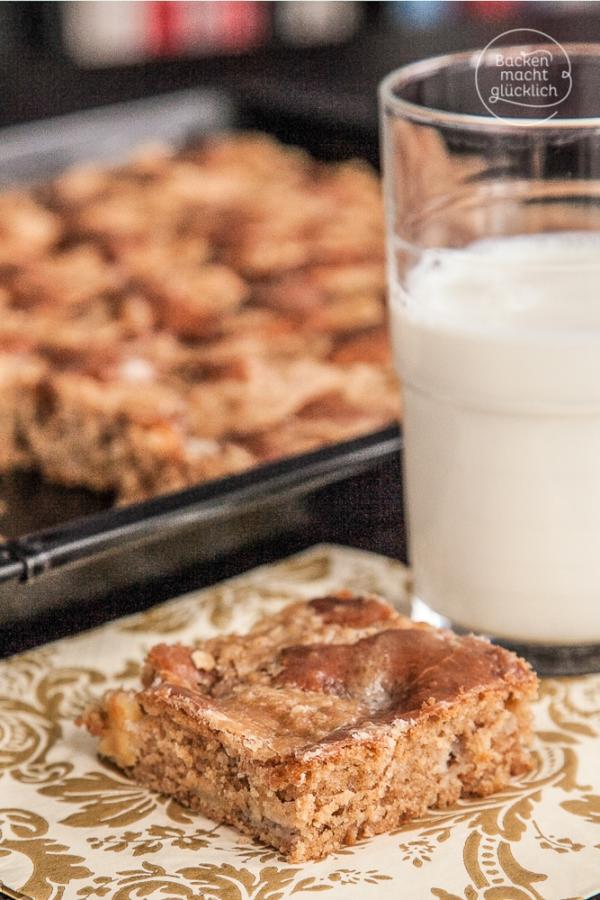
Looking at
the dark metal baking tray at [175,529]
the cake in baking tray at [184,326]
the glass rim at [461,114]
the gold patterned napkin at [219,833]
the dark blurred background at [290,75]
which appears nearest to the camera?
the gold patterned napkin at [219,833]

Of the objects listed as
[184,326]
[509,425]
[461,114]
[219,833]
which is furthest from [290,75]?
[219,833]

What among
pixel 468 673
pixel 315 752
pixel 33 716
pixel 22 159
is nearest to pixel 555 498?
pixel 468 673

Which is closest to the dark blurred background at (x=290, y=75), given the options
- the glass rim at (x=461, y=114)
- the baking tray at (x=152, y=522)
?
the baking tray at (x=152, y=522)

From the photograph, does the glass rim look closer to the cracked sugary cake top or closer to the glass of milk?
the glass of milk

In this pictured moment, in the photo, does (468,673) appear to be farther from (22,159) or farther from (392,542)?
(22,159)

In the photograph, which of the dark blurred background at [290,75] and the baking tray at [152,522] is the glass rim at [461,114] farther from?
the dark blurred background at [290,75]
